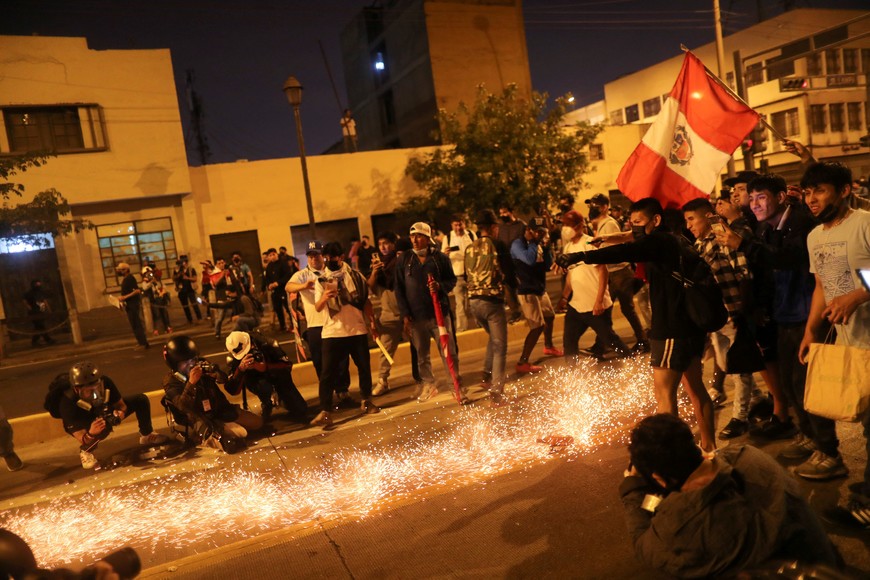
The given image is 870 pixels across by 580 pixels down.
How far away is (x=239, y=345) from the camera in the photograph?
6.69 meters

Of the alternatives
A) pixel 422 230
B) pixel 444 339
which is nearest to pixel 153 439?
pixel 444 339

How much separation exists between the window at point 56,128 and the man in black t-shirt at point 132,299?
27.0ft

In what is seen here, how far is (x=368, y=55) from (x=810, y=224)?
118 feet

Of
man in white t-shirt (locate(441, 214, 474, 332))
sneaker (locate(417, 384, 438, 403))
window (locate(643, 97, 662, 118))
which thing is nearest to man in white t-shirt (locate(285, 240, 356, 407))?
sneaker (locate(417, 384, 438, 403))

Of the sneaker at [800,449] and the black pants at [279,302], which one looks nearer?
the sneaker at [800,449]

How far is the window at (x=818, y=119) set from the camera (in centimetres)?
3588

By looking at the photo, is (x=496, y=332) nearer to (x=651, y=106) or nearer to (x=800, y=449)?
(x=800, y=449)

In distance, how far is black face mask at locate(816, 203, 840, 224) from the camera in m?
3.44

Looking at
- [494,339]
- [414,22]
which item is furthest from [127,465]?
[414,22]

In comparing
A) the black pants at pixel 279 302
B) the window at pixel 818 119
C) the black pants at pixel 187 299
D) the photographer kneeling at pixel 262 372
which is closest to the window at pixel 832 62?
the window at pixel 818 119

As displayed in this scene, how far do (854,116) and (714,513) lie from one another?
142ft

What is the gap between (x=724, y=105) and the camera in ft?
18.5

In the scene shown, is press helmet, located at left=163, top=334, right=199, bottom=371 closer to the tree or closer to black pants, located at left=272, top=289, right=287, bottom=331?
black pants, located at left=272, top=289, right=287, bottom=331

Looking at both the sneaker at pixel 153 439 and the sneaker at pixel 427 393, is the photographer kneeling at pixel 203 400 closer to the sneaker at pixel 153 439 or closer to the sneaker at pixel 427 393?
the sneaker at pixel 153 439
